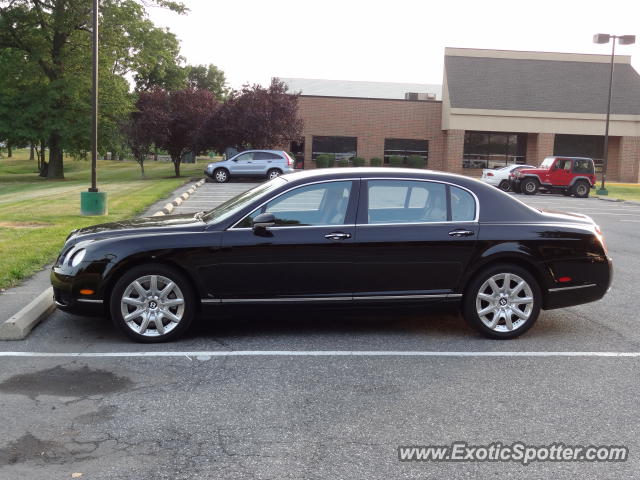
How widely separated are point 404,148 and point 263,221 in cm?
4212

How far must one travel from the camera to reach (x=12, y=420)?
4469mm

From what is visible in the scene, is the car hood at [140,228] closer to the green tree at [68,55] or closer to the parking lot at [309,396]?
the parking lot at [309,396]

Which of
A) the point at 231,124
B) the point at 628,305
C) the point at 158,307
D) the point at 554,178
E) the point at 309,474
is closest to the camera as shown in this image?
the point at 309,474

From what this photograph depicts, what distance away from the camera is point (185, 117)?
125ft

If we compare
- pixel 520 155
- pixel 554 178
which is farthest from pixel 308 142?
pixel 554 178

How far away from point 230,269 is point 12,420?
90.5 inches

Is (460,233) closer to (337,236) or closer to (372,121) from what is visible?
(337,236)

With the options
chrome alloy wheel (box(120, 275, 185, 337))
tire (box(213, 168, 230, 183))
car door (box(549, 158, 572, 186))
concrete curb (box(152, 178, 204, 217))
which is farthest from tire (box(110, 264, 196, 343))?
tire (box(213, 168, 230, 183))

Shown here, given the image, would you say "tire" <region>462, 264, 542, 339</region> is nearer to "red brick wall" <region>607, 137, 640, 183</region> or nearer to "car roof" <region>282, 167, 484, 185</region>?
"car roof" <region>282, 167, 484, 185</region>

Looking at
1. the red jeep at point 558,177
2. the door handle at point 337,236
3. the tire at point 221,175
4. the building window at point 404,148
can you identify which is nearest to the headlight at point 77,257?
the door handle at point 337,236

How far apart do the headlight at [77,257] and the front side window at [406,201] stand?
2580 mm

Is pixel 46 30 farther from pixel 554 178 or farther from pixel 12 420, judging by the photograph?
pixel 12 420

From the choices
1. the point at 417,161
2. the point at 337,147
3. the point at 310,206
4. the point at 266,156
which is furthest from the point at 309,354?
the point at 337,147

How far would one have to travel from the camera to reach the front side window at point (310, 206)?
6422mm
